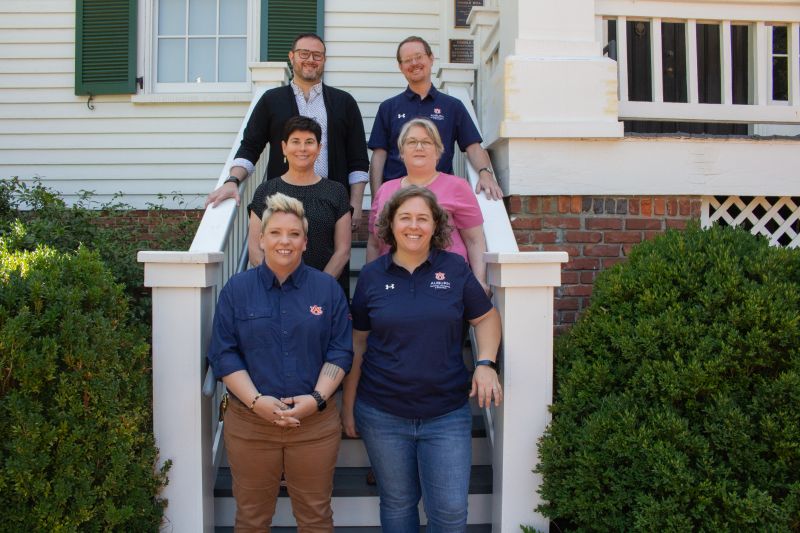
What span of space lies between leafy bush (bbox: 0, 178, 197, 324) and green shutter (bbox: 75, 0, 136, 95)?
41.7 inches

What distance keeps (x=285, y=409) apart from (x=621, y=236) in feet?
8.09

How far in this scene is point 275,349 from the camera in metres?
2.81

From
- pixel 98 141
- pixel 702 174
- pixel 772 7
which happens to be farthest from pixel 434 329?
pixel 98 141

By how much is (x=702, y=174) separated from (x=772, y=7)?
1.30 metres

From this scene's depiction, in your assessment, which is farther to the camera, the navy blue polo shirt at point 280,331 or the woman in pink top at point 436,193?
the woman in pink top at point 436,193

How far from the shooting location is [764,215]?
4.46m

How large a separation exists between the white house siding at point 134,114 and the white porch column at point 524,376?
Answer: 148 inches

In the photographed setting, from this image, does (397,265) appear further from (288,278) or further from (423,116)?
(423,116)

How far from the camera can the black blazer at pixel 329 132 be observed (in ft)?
13.3

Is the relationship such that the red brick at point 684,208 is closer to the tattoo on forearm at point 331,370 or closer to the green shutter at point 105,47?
the tattoo on forearm at point 331,370

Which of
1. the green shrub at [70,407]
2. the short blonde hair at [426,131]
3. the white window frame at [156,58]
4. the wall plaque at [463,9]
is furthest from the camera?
the white window frame at [156,58]

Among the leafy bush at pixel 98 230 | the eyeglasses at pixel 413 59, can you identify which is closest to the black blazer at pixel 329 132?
the eyeglasses at pixel 413 59

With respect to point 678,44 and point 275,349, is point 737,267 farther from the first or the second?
point 678,44

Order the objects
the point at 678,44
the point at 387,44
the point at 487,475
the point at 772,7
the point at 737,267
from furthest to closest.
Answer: the point at 387,44
the point at 678,44
the point at 772,7
the point at 487,475
the point at 737,267
